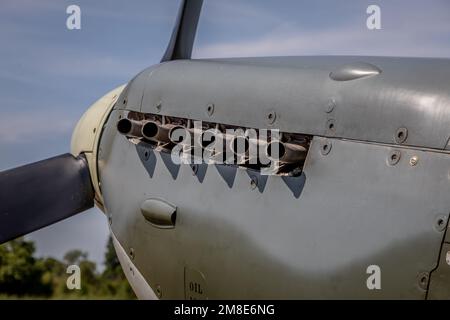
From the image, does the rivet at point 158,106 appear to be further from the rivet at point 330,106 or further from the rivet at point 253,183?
the rivet at point 330,106

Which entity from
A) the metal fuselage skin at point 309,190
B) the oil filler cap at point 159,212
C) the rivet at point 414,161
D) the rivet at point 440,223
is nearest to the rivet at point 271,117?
the metal fuselage skin at point 309,190

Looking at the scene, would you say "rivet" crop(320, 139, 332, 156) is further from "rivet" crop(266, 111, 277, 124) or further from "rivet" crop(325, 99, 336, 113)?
"rivet" crop(266, 111, 277, 124)

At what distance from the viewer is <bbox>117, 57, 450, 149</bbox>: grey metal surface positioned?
18.6 ft

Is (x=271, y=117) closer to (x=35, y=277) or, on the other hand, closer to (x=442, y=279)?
(x=442, y=279)

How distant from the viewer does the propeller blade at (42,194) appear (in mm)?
7984

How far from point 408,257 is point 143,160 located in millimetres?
2831

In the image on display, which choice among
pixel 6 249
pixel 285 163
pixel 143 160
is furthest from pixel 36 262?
pixel 285 163

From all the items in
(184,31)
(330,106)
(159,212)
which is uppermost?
(184,31)

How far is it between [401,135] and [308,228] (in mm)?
862

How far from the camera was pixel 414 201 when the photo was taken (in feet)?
17.7

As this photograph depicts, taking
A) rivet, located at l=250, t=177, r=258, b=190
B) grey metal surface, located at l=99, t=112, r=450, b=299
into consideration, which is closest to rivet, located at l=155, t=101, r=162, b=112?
grey metal surface, located at l=99, t=112, r=450, b=299

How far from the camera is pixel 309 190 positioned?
6.08m

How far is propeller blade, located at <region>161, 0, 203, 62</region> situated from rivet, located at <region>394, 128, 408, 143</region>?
3.29 metres

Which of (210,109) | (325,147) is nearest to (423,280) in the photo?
(325,147)
